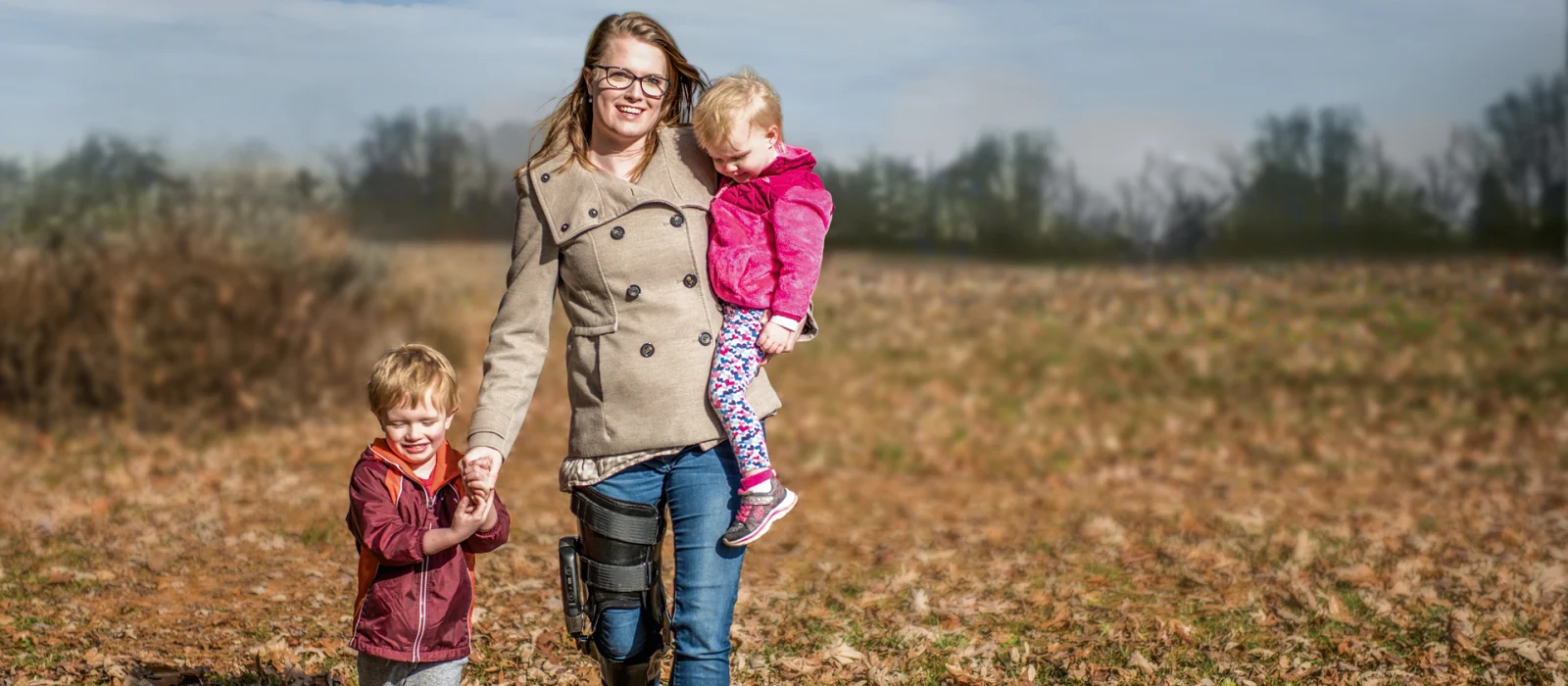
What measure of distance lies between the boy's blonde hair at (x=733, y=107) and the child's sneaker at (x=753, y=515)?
874mm

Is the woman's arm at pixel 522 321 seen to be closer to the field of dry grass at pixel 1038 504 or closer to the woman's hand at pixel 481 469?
the woman's hand at pixel 481 469

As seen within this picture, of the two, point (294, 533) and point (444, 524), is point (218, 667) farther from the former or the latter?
point (294, 533)

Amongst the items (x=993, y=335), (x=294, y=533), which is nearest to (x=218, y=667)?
(x=294, y=533)

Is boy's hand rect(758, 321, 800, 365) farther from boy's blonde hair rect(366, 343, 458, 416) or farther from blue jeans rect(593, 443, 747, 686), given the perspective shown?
boy's blonde hair rect(366, 343, 458, 416)

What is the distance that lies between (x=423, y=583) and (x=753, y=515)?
0.84 m

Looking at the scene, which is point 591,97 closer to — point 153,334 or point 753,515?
point 753,515

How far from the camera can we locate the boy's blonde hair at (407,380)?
3002 mm

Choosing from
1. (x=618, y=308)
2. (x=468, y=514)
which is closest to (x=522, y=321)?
(x=618, y=308)

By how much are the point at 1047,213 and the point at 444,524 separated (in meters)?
10.8

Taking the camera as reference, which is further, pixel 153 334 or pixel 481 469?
pixel 153 334

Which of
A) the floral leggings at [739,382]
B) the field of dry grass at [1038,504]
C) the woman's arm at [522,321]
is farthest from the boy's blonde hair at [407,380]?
the field of dry grass at [1038,504]

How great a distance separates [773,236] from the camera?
3.18 m

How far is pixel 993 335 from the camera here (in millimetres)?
13891

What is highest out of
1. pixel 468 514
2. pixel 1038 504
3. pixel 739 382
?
pixel 739 382
